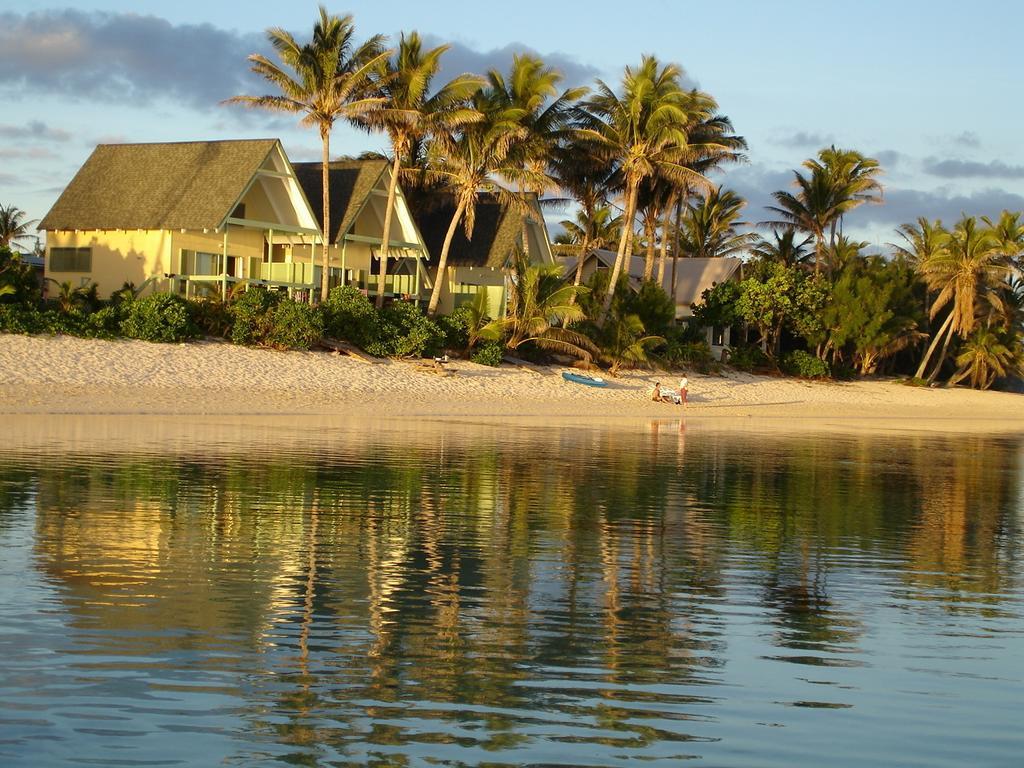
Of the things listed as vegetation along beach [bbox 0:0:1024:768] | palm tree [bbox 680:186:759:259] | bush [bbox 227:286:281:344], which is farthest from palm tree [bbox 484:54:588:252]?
palm tree [bbox 680:186:759:259]

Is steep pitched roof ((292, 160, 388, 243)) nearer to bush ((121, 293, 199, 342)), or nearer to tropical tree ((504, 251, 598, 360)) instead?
tropical tree ((504, 251, 598, 360))

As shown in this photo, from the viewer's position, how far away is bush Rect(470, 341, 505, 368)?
43625 mm

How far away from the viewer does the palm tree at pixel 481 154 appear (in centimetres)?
4566

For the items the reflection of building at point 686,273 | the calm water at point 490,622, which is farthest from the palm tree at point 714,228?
the calm water at point 490,622

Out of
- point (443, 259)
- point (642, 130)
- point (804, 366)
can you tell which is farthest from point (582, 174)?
point (804, 366)

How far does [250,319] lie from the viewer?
128ft

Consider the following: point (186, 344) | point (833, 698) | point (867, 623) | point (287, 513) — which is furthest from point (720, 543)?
point (186, 344)

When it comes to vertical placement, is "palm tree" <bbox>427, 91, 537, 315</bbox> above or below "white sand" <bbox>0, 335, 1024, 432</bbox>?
above

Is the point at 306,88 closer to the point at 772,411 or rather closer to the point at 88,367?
the point at 88,367

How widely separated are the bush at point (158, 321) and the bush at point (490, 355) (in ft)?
33.2

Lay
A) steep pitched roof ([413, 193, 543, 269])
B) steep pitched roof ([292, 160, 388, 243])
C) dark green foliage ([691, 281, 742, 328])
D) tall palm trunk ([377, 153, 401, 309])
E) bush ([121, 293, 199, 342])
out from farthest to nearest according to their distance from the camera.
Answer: dark green foliage ([691, 281, 742, 328]), steep pitched roof ([413, 193, 543, 269]), steep pitched roof ([292, 160, 388, 243]), tall palm trunk ([377, 153, 401, 309]), bush ([121, 293, 199, 342])

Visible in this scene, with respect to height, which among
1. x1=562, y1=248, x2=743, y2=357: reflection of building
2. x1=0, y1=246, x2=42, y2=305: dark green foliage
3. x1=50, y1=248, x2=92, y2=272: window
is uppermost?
x1=562, y1=248, x2=743, y2=357: reflection of building

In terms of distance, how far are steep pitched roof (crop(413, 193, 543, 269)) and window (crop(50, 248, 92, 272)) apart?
1400cm

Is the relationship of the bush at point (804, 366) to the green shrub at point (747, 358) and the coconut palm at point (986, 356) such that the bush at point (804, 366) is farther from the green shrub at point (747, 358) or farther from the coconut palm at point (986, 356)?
the coconut palm at point (986, 356)
